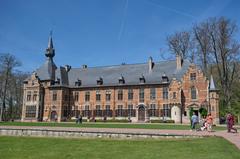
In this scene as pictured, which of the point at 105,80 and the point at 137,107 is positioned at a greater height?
the point at 105,80

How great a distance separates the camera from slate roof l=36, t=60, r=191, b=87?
44.3 m

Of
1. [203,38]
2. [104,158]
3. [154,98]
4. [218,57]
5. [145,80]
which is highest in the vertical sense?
[203,38]

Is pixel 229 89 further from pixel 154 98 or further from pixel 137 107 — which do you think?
Answer: pixel 137 107

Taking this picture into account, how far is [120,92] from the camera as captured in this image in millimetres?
46406

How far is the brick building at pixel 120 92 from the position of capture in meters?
40.4

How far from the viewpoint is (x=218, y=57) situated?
134 feet

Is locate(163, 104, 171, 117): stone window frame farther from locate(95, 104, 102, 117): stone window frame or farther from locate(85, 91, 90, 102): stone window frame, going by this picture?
locate(85, 91, 90, 102): stone window frame

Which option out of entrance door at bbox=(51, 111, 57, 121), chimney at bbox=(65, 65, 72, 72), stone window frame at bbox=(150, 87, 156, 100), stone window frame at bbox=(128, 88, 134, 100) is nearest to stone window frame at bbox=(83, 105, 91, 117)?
entrance door at bbox=(51, 111, 57, 121)

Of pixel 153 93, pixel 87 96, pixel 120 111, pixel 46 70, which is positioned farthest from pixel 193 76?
pixel 46 70

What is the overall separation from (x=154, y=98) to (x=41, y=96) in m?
20.3

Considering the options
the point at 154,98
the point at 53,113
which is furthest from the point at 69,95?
the point at 154,98

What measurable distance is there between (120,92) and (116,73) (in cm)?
451

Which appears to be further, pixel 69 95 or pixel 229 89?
pixel 69 95

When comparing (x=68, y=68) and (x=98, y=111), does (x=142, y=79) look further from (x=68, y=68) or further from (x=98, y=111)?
(x=68, y=68)
